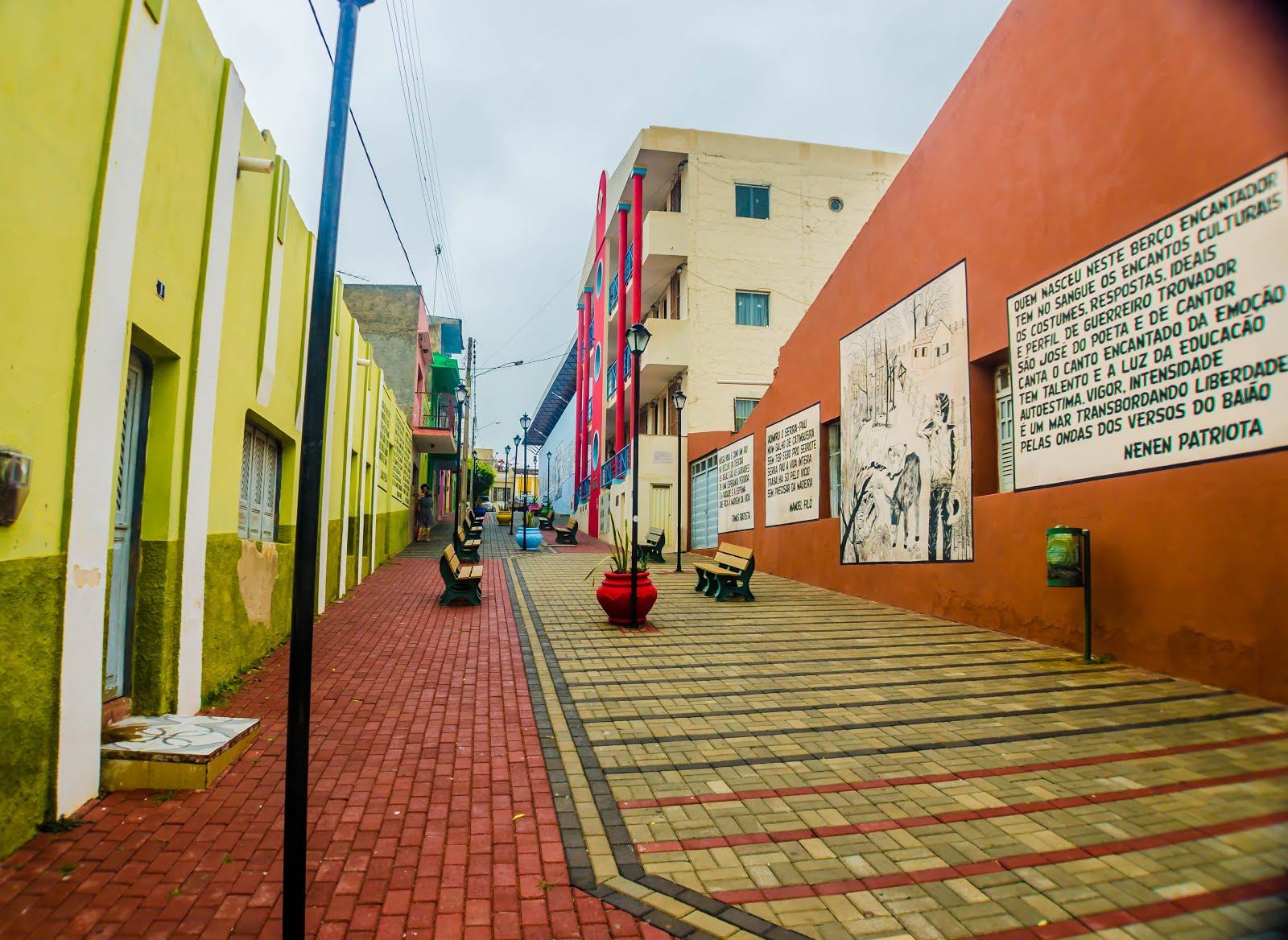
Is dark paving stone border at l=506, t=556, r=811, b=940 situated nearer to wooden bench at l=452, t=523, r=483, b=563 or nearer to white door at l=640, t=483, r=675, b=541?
wooden bench at l=452, t=523, r=483, b=563

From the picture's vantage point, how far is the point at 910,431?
10.6 meters

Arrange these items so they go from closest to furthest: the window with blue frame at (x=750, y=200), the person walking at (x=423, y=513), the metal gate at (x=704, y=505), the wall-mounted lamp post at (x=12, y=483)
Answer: the wall-mounted lamp post at (x=12, y=483) → the metal gate at (x=704, y=505) → the window with blue frame at (x=750, y=200) → the person walking at (x=423, y=513)

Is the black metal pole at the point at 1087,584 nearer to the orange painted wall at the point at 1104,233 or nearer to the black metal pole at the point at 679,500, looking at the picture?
the orange painted wall at the point at 1104,233

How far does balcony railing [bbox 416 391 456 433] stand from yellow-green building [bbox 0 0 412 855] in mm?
19051

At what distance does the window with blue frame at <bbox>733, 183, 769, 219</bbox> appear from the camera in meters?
24.1

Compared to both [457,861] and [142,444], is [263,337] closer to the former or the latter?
[142,444]

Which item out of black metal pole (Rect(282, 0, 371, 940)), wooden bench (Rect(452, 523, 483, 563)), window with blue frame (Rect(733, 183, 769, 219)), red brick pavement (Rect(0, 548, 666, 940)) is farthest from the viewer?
window with blue frame (Rect(733, 183, 769, 219))

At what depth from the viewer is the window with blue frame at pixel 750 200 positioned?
79.1 feet

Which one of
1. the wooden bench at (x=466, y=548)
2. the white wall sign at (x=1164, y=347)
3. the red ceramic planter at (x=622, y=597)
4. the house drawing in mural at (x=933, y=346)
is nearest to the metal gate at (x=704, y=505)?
the wooden bench at (x=466, y=548)

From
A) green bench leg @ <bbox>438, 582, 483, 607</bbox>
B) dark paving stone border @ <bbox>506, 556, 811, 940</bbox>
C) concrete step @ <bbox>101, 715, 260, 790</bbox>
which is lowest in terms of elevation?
dark paving stone border @ <bbox>506, 556, 811, 940</bbox>

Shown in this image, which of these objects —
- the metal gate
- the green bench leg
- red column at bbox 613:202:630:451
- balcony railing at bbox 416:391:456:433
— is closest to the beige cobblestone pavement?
the green bench leg

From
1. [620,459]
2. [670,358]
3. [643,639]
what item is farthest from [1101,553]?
[620,459]

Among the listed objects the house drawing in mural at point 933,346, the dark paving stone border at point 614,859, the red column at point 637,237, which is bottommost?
the dark paving stone border at point 614,859

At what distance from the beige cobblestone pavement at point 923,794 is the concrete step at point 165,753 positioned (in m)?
1.99
